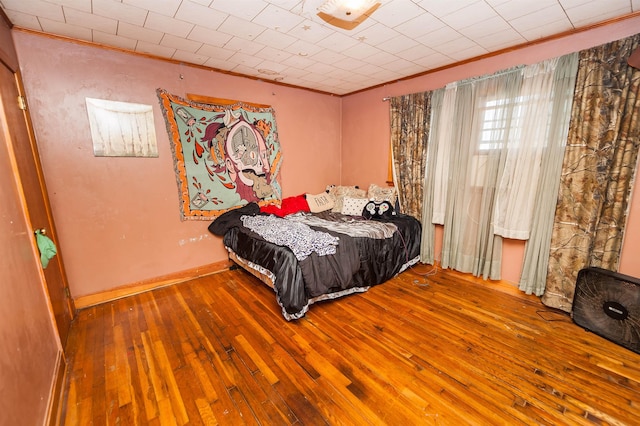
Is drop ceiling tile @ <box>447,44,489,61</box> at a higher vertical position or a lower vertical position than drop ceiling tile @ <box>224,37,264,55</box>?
lower

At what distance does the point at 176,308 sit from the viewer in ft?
8.41

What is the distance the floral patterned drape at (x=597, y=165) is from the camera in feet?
6.73

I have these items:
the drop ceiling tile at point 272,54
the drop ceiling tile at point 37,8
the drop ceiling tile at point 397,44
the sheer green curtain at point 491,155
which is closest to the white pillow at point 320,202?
the sheer green curtain at point 491,155

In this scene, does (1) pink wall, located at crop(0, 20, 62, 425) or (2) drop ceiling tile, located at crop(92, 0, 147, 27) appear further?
(2) drop ceiling tile, located at crop(92, 0, 147, 27)

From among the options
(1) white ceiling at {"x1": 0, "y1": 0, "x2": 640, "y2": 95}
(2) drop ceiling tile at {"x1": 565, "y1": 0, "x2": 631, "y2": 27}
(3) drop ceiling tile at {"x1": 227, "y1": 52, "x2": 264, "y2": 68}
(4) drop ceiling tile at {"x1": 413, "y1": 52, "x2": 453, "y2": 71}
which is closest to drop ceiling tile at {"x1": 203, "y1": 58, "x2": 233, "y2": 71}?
(1) white ceiling at {"x1": 0, "y1": 0, "x2": 640, "y2": 95}

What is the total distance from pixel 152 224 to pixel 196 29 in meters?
1.97

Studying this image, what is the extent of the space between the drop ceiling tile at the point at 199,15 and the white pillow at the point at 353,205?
7.98 feet

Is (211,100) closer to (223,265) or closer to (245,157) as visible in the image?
(245,157)

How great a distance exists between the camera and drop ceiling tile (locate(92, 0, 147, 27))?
1.85 m

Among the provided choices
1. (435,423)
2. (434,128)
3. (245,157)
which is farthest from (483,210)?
(245,157)

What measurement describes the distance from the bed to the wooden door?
1.40 m

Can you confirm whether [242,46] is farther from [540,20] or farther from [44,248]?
[540,20]

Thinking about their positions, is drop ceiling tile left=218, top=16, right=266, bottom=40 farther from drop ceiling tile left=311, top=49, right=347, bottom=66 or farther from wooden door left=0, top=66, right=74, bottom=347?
wooden door left=0, top=66, right=74, bottom=347

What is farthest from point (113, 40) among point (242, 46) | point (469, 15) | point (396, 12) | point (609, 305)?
point (609, 305)
